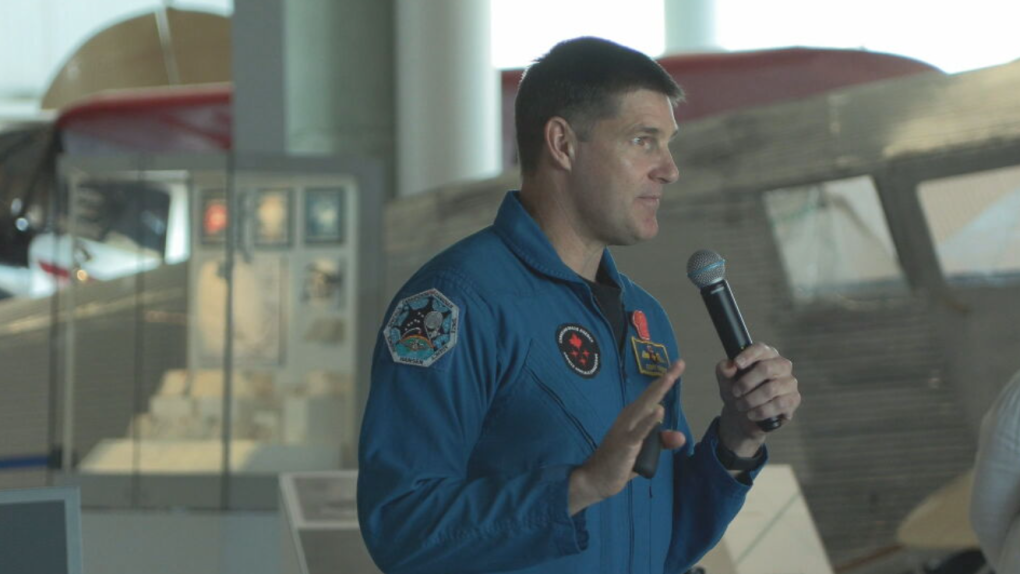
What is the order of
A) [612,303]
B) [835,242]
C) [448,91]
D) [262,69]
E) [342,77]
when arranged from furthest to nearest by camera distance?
[342,77] → [262,69] → [448,91] → [835,242] → [612,303]

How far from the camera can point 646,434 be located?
142 cm

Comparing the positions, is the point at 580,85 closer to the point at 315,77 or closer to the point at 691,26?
the point at 315,77

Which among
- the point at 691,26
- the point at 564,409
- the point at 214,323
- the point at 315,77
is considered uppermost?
the point at 691,26

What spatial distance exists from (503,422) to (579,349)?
5.5 inches

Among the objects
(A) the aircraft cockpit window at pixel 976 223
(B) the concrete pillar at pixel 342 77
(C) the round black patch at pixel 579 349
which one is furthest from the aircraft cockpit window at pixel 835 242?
(B) the concrete pillar at pixel 342 77

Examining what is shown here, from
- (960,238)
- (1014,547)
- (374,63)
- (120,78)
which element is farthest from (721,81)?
(120,78)

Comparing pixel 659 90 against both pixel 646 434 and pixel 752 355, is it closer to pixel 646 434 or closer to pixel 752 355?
pixel 752 355

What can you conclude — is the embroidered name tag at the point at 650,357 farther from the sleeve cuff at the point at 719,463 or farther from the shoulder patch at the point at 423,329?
the shoulder patch at the point at 423,329

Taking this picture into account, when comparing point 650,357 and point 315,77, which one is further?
point 315,77

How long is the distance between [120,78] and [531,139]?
14.5 meters

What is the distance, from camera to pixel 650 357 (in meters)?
1.84

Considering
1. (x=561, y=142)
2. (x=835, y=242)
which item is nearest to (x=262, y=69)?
(x=835, y=242)

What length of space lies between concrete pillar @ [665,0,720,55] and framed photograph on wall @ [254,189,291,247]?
4.59m

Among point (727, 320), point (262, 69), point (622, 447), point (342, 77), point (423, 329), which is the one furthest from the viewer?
point (342, 77)
